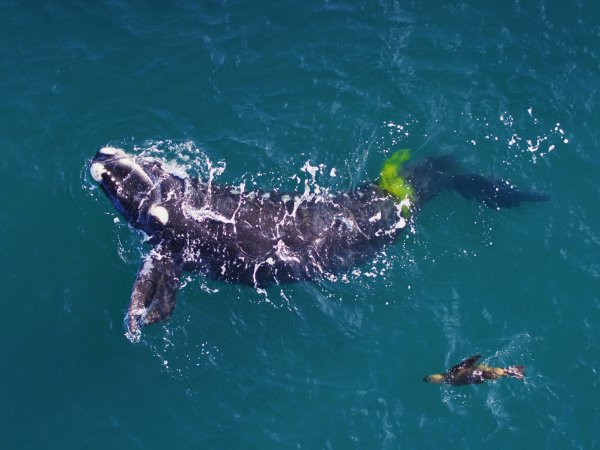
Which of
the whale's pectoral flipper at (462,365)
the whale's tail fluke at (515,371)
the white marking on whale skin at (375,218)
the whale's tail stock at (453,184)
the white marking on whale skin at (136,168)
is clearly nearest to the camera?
the whale's tail fluke at (515,371)

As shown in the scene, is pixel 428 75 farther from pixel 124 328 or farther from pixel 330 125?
pixel 124 328

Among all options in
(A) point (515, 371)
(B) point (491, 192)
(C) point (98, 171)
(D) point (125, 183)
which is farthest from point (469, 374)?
(C) point (98, 171)

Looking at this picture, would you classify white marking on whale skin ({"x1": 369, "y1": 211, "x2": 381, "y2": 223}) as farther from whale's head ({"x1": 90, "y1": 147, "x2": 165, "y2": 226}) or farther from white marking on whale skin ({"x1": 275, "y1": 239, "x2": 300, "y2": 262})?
whale's head ({"x1": 90, "y1": 147, "x2": 165, "y2": 226})

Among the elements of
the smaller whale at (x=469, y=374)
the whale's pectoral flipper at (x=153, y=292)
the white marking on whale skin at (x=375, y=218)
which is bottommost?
the smaller whale at (x=469, y=374)

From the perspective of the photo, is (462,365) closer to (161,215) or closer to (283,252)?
(283,252)

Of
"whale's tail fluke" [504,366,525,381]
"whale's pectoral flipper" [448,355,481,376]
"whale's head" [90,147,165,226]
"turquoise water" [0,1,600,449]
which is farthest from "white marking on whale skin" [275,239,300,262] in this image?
→ "whale's tail fluke" [504,366,525,381]

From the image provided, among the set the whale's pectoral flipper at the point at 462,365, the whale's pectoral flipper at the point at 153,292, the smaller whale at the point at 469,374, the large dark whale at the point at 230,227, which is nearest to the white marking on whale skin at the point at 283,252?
the large dark whale at the point at 230,227

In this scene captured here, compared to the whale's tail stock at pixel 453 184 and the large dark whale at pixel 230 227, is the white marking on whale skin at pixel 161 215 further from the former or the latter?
the whale's tail stock at pixel 453 184
